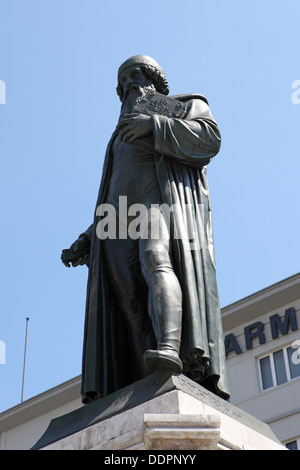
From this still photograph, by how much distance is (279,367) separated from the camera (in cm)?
3272

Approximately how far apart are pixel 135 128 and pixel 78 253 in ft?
4.61

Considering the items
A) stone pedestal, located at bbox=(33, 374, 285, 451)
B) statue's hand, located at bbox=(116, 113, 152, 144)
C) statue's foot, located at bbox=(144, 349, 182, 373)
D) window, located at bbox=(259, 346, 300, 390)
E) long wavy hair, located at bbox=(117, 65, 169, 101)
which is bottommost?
stone pedestal, located at bbox=(33, 374, 285, 451)

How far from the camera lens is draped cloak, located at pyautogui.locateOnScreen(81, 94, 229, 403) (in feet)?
23.2

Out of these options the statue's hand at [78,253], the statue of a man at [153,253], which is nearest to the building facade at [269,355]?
the statue's hand at [78,253]

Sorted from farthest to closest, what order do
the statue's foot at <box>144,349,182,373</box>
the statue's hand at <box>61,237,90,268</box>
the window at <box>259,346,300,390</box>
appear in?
the window at <box>259,346,300,390</box>
the statue's hand at <box>61,237,90,268</box>
the statue's foot at <box>144,349,182,373</box>

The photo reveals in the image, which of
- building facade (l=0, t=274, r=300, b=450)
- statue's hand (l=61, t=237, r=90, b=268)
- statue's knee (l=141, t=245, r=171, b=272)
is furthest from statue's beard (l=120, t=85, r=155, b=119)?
building facade (l=0, t=274, r=300, b=450)

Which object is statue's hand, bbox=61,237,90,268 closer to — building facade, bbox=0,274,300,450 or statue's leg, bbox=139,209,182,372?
statue's leg, bbox=139,209,182,372

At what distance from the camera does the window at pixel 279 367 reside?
105ft

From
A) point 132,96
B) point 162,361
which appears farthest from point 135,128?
point 162,361

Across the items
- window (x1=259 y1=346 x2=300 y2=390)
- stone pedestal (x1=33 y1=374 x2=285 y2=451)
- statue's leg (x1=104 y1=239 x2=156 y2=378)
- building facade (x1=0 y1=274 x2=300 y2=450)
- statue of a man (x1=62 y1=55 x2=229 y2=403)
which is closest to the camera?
stone pedestal (x1=33 y1=374 x2=285 y2=451)

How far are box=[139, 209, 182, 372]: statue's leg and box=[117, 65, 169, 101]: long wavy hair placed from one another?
1.84m

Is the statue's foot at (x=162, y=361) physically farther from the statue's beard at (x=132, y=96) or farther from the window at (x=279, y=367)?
the window at (x=279, y=367)

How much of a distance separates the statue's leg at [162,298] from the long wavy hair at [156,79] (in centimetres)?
184
